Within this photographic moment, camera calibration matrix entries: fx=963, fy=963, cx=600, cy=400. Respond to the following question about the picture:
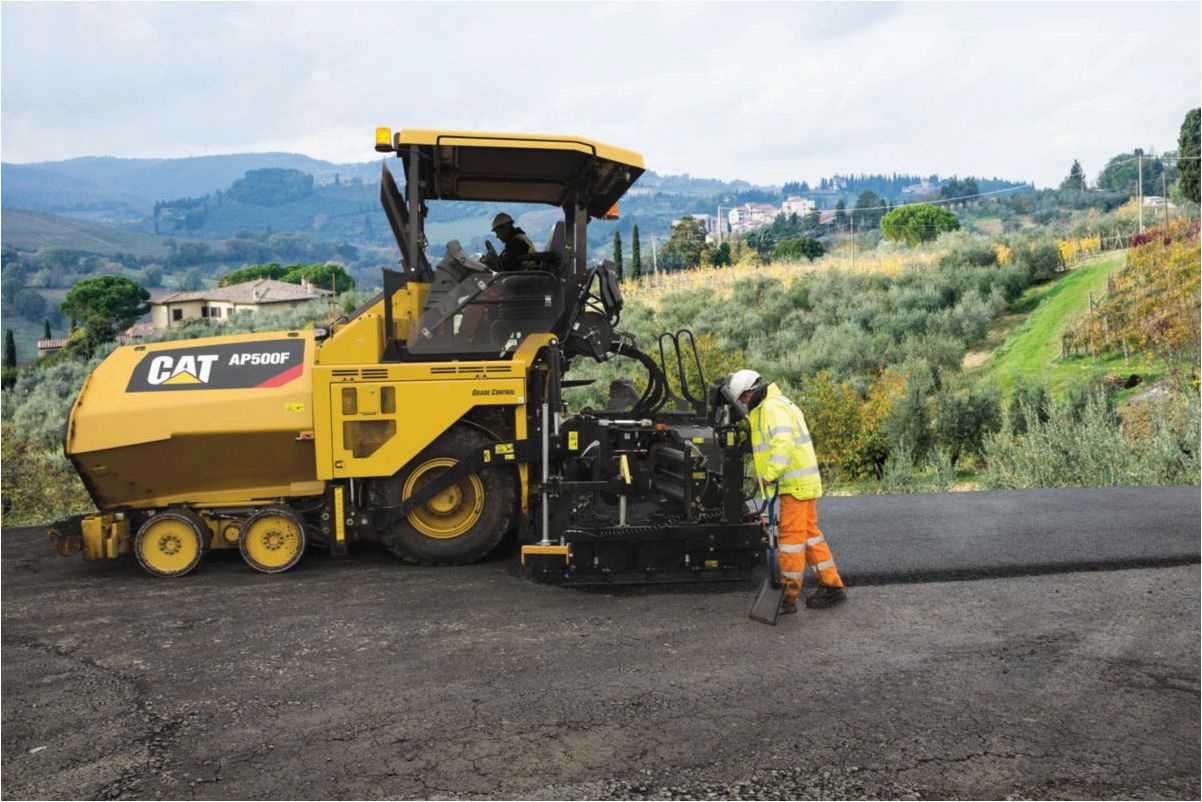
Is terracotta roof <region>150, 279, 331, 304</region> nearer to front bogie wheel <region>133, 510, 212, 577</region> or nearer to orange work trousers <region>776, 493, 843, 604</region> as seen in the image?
front bogie wheel <region>133, 510, 212, 577</region>

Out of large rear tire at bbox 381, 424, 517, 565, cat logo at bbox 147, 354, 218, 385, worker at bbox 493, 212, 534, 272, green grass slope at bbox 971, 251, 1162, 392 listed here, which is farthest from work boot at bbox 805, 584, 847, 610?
green grass slope at bbox 971, 251, 1162, 392

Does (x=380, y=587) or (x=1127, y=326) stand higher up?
(x=1127, y=326)

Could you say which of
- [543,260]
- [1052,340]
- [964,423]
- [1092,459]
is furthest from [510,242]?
[1052,340]

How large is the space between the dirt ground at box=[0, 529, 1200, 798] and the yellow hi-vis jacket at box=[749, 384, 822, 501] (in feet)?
2.27

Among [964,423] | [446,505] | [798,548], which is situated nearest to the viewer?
[798,548]

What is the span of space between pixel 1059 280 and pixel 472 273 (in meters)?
19.4

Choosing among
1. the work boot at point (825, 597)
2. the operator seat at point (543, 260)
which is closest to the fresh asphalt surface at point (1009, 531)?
the work boot at point (825, 597)

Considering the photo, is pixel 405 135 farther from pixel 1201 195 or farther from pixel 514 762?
pixel 1201 195

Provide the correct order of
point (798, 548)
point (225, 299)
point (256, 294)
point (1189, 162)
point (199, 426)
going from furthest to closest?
1. point (225, 299)
2. point (256, 294)
3. point (1189, 162)
4. point (199, 426)
5. point (798, 548)

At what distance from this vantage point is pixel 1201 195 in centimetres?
3212

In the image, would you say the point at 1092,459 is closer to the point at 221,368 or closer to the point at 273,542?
the point at 273,542

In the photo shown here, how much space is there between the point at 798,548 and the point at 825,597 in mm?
344

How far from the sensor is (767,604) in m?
5.05

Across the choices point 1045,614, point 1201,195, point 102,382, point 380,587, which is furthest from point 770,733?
point 1201,195
